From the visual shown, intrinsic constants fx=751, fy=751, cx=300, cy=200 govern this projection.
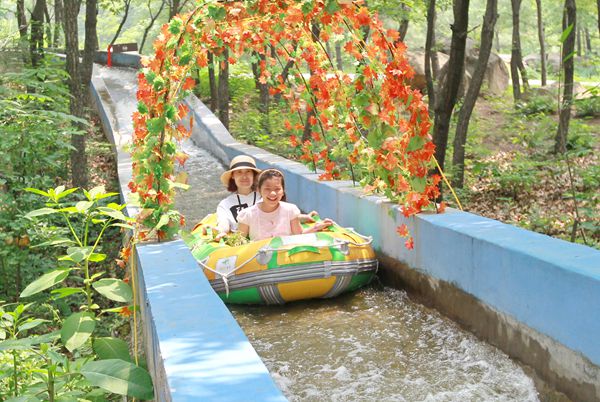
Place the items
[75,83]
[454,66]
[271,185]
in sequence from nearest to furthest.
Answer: [271,185]
[454,66]
[75,83]

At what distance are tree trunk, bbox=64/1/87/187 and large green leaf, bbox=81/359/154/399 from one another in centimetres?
645

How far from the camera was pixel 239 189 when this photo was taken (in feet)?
26.4

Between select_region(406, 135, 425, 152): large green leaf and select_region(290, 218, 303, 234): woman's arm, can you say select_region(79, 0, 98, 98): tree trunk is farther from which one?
select_region(406, 135, 425, 152): large green leaf

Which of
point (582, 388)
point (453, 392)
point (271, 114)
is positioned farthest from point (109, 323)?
point (271, 114)

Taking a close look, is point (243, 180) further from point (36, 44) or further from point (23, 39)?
point (36, 44)

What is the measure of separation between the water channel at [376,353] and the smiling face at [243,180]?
167 centimetres

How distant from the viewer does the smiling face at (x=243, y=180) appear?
799 centimetres

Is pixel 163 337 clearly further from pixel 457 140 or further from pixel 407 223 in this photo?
pixel 457 140

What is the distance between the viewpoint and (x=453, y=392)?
4613mm

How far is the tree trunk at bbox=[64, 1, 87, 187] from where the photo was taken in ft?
32.2

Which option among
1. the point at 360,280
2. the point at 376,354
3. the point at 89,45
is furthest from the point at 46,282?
the point at 89,45

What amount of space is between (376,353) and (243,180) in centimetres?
316

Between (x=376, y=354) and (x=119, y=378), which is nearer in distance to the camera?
(x=119, y=378)

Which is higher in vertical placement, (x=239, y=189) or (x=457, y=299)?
(x=239, y=189)
